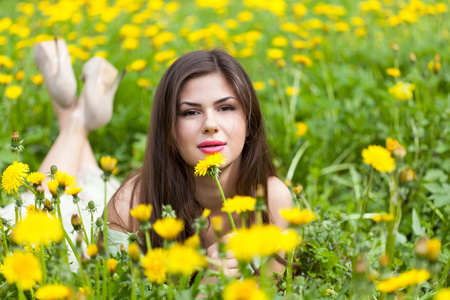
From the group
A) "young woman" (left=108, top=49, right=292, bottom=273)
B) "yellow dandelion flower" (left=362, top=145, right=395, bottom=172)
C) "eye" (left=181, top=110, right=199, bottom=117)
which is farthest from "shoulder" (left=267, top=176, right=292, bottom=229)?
"yellow dandelion flower" (left=362, top=145, right=395, bottom=172)

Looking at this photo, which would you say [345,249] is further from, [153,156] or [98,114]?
[98,114]

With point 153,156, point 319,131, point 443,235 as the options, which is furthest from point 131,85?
point 443,235

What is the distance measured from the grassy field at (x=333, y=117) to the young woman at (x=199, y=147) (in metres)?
0.17

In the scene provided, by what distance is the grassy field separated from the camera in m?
1.43

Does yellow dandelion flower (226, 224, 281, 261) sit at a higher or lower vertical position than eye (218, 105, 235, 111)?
lower

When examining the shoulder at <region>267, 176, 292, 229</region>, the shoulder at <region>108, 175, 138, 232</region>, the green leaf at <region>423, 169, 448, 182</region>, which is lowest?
the green leaf at <region>423, 169, 448, 182</region>

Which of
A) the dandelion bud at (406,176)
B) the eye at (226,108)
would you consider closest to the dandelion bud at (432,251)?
the dandelion bud at (406,176)

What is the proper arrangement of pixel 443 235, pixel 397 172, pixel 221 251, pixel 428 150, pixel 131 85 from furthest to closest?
pixel 131 85 < pixel 428 150 < pixel 443 235 < pixel 397 172 < pixel 221 251

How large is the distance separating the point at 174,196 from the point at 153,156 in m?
0.14

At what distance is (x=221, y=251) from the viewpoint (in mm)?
743

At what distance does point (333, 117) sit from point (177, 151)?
3.56 feet

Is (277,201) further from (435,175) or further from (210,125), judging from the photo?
(435,175)

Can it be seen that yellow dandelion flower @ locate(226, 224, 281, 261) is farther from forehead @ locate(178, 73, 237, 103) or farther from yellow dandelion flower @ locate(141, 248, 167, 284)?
forehead @ locate(178, 73, 237, 103)

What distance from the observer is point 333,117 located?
7.64 feet
